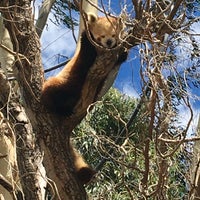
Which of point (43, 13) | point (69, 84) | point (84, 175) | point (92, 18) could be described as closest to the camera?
point (84, 175)

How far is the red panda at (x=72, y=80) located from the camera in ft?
10.5

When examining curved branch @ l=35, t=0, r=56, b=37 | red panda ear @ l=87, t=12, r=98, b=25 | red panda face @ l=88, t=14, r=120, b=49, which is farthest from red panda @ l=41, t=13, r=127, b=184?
curved branch @ l=35, t=0, r=56, b=37

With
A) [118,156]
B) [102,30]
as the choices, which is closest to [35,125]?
[118,156]

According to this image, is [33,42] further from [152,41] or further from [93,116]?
[93,116]

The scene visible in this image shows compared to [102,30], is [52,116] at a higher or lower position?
lower

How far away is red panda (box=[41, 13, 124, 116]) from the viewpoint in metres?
3.21

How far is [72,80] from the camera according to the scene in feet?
11.7

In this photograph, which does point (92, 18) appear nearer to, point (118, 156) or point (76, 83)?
point (76, 83)

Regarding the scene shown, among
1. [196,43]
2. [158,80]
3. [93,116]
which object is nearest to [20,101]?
[158,80]

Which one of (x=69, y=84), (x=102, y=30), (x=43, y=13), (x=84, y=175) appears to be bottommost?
(x=84, y=175)

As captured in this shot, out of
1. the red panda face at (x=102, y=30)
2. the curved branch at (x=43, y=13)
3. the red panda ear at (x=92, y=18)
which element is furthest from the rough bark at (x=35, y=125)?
the curved branch at (x=43, y=13)

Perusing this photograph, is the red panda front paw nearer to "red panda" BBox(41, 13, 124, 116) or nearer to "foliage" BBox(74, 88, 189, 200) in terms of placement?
"foliage" BBox(74, 88, 189, 200)

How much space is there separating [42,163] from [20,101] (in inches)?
16.1

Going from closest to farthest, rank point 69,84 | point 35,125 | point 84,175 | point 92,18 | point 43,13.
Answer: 1. point 35,125
2. point 84,175
3. point 69,84
4. point 92,18
5. point 43,13
